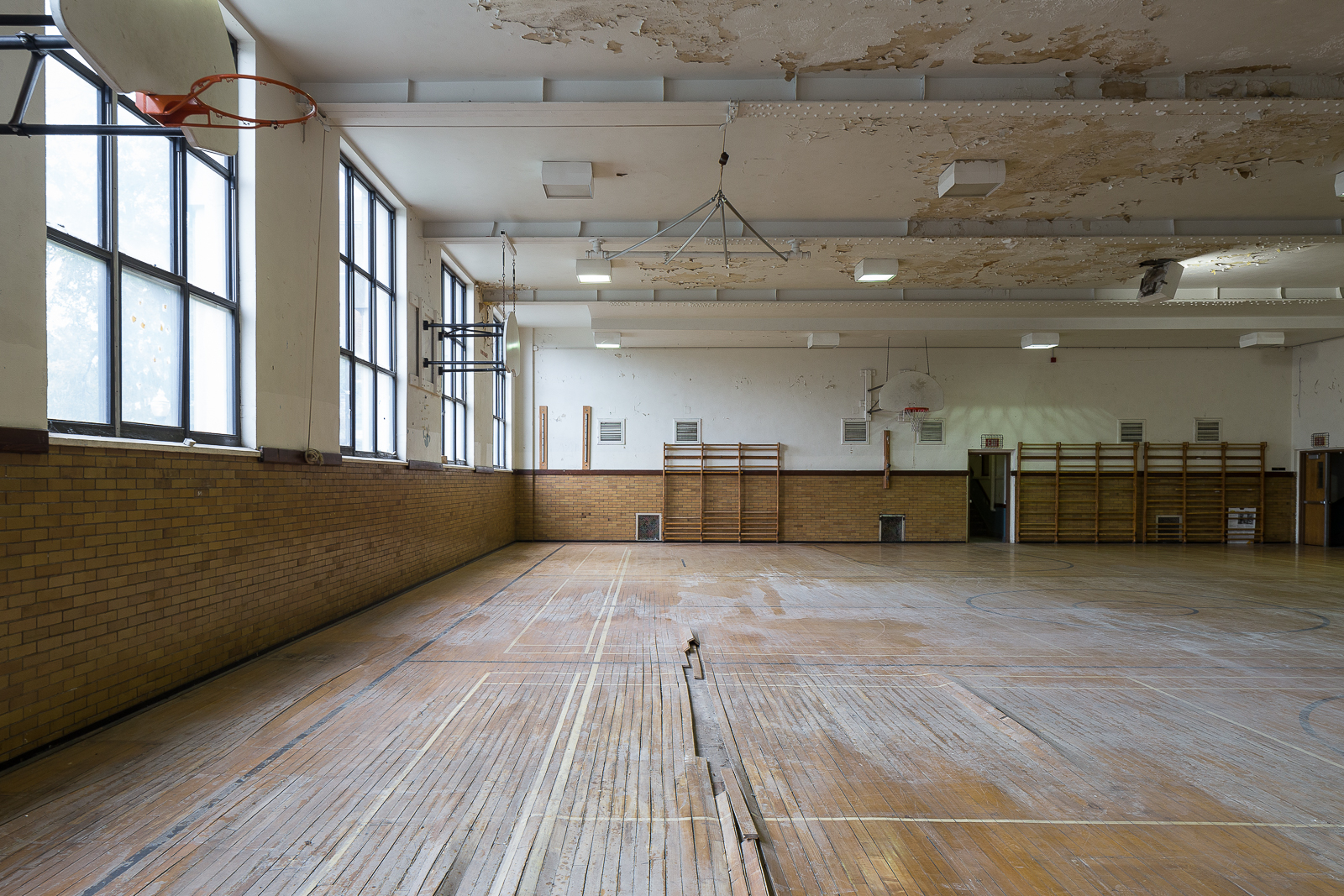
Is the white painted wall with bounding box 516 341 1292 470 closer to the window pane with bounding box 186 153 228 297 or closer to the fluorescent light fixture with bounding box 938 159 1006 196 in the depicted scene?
the fluorescent light fixture with bounding box 938 159 1006 196

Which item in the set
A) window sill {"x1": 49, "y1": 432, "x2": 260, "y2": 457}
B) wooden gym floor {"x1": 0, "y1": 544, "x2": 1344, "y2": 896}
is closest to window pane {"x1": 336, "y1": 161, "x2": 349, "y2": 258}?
window sill {"x1": 49, "y1": 432, "x2": 260, "y2": 457}

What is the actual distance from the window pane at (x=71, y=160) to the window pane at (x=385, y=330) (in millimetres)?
3784

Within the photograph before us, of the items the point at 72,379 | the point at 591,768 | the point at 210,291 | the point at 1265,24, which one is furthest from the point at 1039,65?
the point at 72,379

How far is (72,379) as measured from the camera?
11.1ft

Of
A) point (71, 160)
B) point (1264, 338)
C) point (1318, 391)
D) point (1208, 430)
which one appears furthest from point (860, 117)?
point (1318, 391)

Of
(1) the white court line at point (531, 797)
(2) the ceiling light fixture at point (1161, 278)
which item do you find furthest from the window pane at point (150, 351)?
(2) the ceiling light fixture at point (1161, 278)

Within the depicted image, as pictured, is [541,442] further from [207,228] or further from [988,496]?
[988,496]

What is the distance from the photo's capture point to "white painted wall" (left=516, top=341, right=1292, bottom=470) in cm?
1406

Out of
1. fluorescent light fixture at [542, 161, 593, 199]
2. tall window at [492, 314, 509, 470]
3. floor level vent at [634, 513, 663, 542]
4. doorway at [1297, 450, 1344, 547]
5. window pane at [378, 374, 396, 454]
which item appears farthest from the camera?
floor level vent at [634, 513, 663, 542]

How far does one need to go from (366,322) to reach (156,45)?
4.76 m

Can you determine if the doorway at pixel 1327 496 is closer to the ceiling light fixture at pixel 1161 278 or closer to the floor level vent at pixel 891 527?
the ceiling light fixture at pixel 1161 278

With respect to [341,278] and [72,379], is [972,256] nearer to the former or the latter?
[341,278]

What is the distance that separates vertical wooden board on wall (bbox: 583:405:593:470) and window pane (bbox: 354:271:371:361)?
7.02m

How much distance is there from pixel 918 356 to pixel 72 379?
531 inches
